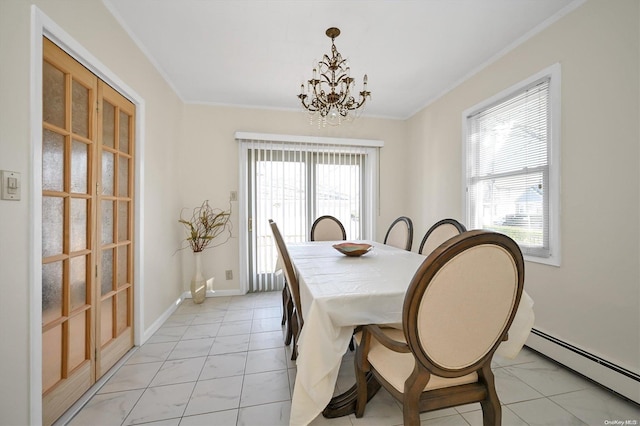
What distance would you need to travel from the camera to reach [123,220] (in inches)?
80.6

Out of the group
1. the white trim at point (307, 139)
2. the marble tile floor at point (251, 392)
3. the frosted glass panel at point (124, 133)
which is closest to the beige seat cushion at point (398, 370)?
the marble tile floor at point (251, 392)

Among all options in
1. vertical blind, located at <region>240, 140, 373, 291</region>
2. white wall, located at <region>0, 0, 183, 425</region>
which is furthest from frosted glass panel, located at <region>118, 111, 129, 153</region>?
vertical blind, located at <region>240, 140, 373, 291</region>

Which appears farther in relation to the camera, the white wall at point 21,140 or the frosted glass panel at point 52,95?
the frosted glass panel at point 52,95

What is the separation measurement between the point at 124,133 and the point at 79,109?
1.72ft

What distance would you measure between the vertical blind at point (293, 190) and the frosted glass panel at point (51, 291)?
7.23 feet

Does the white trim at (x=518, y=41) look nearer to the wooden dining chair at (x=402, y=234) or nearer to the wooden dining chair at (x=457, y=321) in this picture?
the wooden dining chair at (x=402, y=234)

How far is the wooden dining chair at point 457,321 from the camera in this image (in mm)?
859

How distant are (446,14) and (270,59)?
1.50 metres

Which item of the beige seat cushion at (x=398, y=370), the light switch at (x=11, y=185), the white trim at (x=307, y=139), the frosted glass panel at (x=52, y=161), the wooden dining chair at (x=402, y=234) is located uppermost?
the white trim at (x=307, y=139)

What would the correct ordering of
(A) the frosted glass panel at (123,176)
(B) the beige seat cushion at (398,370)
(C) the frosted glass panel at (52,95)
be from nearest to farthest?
1. (B) the beige seat cushion at (398,370)
2. (C) the frosted glass panel at (52,95)
3. (A) the frosted glass panel at (123,176)

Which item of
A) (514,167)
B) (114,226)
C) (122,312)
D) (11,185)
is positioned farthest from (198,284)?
(514,167)

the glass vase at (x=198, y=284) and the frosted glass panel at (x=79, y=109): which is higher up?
the frosted glass panel at (x=79, y=109)

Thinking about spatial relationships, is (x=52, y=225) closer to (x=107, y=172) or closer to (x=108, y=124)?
(x=107, y=172)

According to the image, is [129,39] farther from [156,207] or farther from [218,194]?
[218,194]
